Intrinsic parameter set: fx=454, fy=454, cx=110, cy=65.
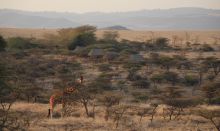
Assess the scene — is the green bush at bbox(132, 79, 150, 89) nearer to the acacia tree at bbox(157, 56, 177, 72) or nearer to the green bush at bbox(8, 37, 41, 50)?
the acacia tree at bbox(157, 56, 177, 72)

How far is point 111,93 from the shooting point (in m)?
18.3

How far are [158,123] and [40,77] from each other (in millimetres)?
13735

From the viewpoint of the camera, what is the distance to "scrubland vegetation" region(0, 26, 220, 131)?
44.7ft

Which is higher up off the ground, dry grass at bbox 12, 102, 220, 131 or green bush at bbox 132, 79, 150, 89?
dry grass at bbox 12, 102, 220, 131

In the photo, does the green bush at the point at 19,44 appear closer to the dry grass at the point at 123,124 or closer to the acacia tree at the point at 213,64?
the acacia tree at the point at 213,64

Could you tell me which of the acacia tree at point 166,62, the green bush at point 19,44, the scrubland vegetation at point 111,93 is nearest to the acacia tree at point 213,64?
the scrubland vegetation at point 111,93

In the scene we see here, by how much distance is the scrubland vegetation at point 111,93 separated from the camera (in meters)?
13.6

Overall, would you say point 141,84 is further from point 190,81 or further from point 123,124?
point 123,124

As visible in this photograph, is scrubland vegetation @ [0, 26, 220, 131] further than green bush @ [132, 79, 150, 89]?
No

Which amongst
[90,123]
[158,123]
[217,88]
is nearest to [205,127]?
[158,123]

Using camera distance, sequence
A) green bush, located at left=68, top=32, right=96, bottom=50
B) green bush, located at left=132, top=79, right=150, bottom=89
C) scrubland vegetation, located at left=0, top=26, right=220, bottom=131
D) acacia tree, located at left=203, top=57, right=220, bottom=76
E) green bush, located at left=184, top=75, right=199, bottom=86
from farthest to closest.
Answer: green bush, located at left=68, top=32, right=96, bottom=50, acacia tree, located at left=203, top=57, right=220, bottom=76, green bush, located at left=184, top=75, right=199, bottom=86, green bush, located at left=132, top=79, right=150, bottom=89, scrubland vegetation, located at left=0, top=26, right=220, bottom=131

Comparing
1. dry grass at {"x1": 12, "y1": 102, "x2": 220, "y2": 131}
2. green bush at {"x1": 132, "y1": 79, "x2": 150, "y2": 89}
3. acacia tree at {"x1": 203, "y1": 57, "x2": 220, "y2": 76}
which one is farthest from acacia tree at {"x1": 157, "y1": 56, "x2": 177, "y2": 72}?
dry grass at {"x1": 12, "y1": 102, "x2": 220, "y2": 131}

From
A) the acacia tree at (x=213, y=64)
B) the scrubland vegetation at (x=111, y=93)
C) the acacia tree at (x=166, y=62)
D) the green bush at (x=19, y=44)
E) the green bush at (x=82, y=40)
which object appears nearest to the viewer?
the scrubland vegetation at (x=111, y=93)

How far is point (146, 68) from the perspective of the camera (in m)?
31.0
